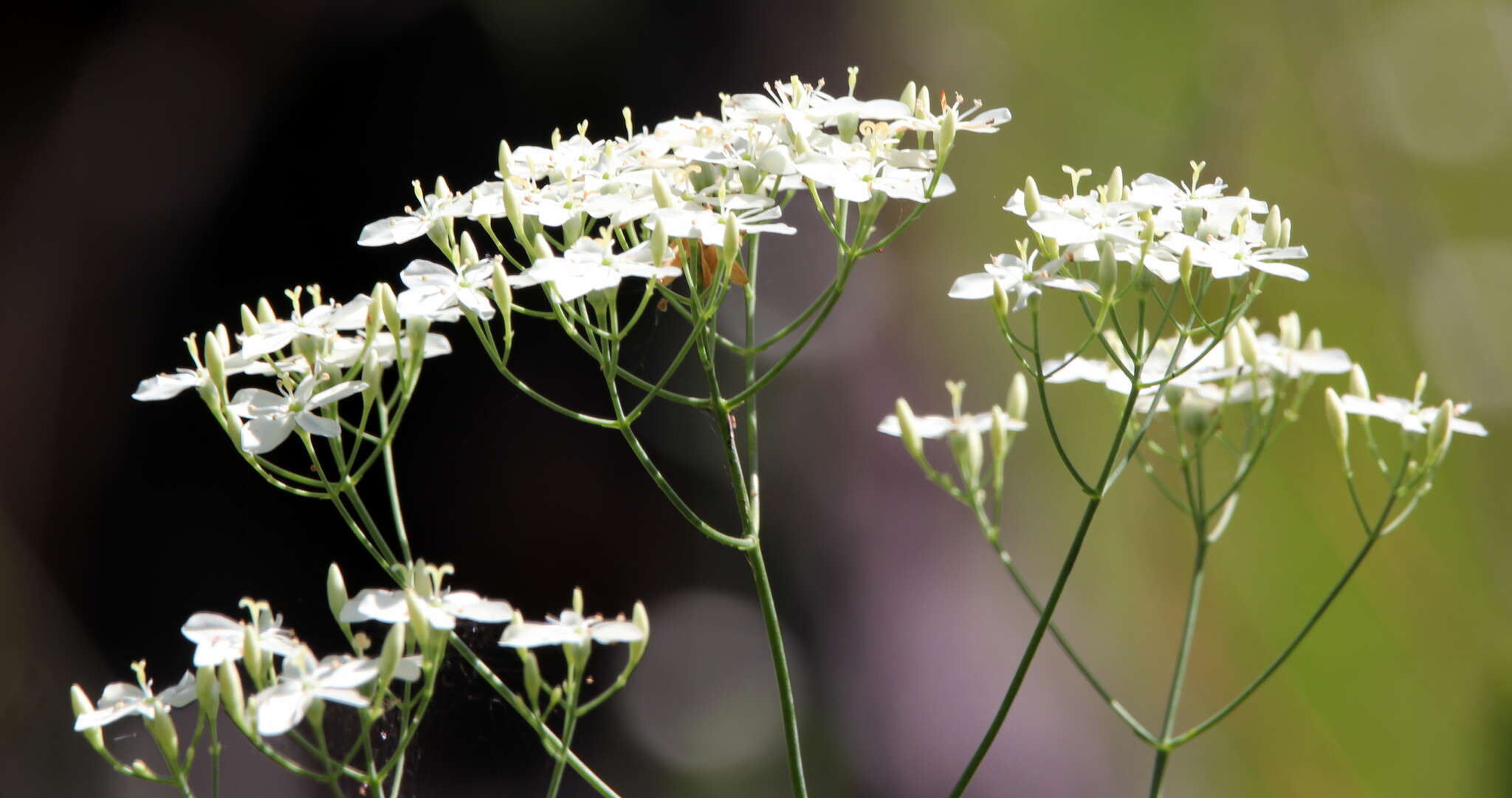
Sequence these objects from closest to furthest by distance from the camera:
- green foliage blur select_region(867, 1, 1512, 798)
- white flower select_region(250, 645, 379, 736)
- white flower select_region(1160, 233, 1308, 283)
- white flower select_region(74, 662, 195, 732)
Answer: white flower select_region(250, 645, 379, 736) → white flower select_region(74, 662, 195, 732) → white flower select_region(1160, 233, 1308, 283) → green foliage blur select_region(867, 1, 1512, 798)

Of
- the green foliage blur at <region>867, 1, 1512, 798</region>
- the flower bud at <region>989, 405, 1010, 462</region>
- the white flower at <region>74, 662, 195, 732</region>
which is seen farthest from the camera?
the green foliage blur at <region>867, 1, 1512, 798</region>

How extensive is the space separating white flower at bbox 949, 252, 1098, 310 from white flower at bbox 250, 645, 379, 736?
0.48 metres

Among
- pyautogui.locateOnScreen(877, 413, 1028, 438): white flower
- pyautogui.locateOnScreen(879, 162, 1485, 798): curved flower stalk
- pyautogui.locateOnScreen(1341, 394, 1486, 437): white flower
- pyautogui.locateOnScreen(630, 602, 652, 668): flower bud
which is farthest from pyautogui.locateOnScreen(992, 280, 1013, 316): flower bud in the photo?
pyautogui.locateOnScreen(1341, 394, 1486, 437): white flower

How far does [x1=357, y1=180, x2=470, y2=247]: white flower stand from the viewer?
2.89ft

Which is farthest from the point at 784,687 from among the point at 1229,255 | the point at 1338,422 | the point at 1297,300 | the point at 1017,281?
the point at 1297,300

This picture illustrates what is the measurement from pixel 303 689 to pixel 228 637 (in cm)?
11

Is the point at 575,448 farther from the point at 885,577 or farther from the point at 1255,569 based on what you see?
the point at 1255,569

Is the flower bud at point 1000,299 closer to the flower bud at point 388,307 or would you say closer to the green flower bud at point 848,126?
the green flower bud at point 848,126

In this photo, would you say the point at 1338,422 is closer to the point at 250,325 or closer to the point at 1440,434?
the point at 1440,434

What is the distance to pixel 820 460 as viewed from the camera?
82.6 inches

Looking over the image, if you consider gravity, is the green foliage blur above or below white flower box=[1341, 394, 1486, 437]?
above

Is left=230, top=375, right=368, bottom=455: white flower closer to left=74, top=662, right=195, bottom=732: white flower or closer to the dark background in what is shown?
left=74, top=662, right=195, bottom=732: white flower

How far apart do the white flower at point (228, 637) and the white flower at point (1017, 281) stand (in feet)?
1.72

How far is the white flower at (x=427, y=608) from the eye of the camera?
670 millimetres
